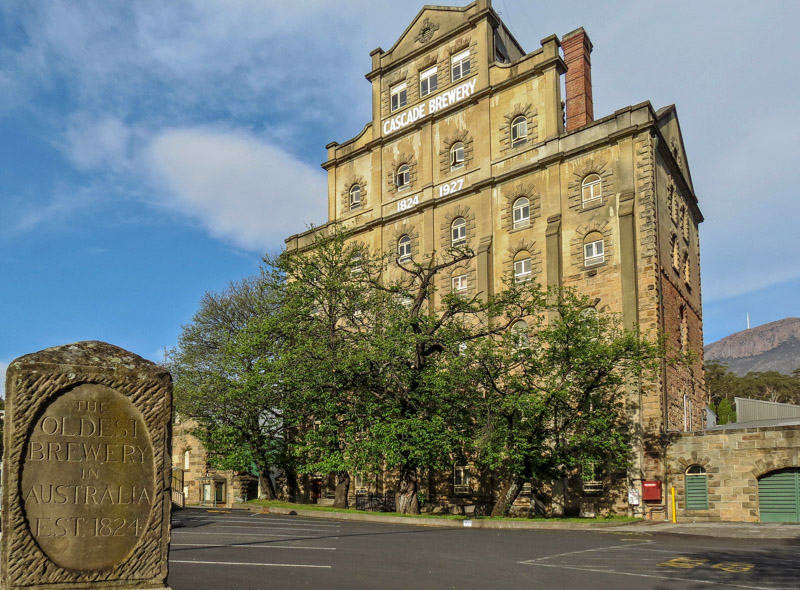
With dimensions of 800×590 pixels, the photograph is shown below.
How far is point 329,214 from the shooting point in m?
42.4

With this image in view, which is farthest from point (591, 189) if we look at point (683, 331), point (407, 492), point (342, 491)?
point (342, 491)

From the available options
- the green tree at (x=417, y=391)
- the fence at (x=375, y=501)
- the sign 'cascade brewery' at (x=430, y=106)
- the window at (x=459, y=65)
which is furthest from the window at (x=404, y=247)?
the fence at (x=375, y=501)

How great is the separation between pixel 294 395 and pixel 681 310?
58.7 ft

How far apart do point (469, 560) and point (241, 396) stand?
20147 mm

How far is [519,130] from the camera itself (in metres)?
34.2

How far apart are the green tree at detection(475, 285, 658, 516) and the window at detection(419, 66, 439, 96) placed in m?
16.3

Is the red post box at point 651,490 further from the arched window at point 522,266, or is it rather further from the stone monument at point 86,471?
the stone monument at point 86,471

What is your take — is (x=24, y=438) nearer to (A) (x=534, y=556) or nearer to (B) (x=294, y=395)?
(A) (x=534, y=556)

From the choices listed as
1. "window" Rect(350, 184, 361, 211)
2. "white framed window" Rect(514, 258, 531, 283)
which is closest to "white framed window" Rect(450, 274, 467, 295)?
"white framed window" Rect(514, 258, 531, 283)

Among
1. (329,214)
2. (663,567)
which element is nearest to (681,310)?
(329,214)

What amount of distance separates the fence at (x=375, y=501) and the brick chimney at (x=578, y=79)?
762 inches

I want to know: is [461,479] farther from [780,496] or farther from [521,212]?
[780,496]

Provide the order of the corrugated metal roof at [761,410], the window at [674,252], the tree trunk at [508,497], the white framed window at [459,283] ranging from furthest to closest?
the white framed window at [459,283], the corrugated metal roof at [761,410], the window at [674,252], the tree trunk at [508,497]

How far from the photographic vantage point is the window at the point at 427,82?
38.4 metres
